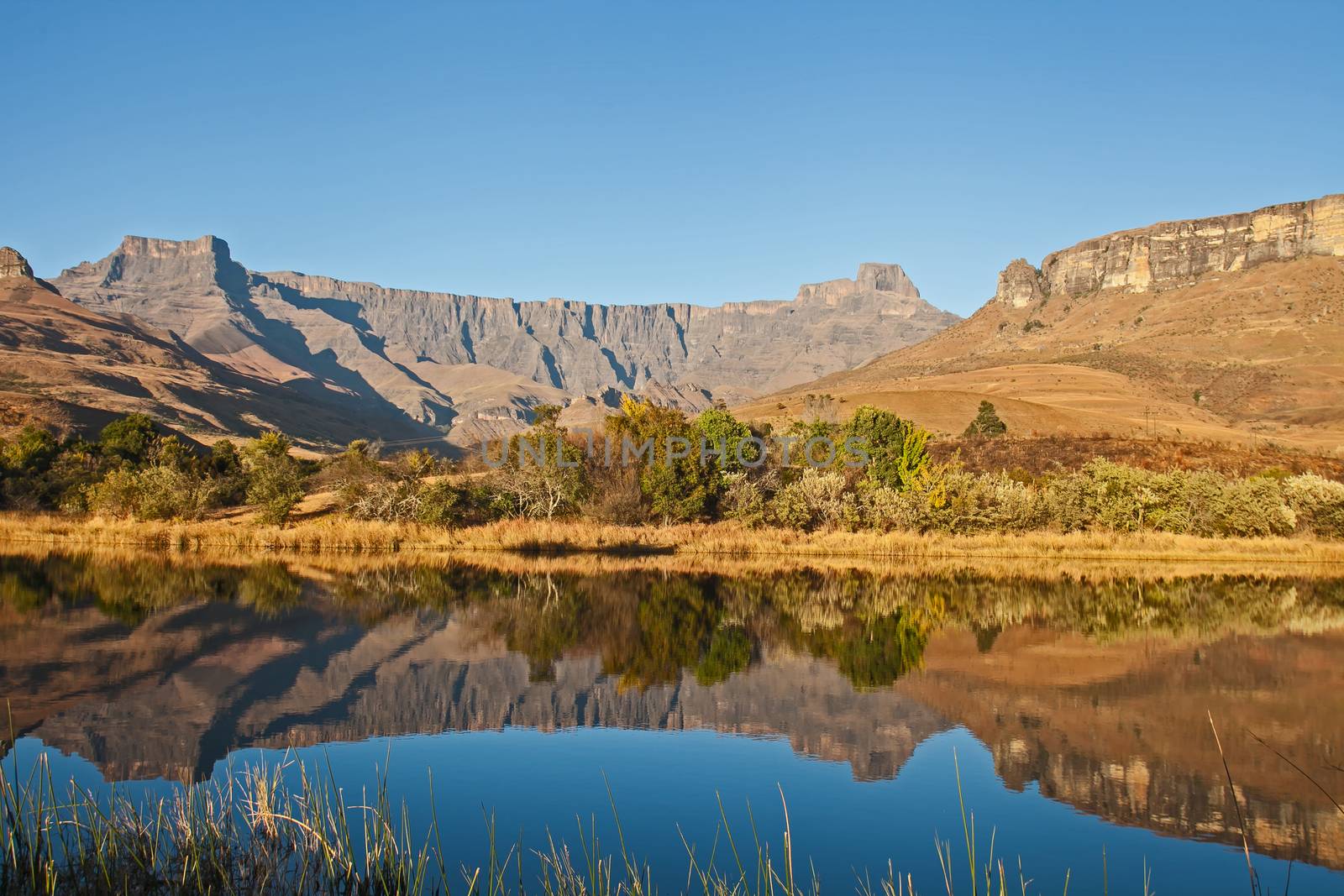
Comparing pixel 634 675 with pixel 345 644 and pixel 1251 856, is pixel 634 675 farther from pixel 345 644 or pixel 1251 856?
pixel 1251 856

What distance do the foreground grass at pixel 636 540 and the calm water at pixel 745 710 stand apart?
33.4 feet

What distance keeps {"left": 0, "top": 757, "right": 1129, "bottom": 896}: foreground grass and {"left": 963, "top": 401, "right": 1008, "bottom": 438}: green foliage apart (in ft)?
228

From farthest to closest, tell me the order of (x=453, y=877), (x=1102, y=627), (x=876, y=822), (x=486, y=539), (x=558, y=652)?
1. (x=486, y=539)
2. (x=1102, y=627)
3. (x=558, y=652)
4. (x=876, y=822)
5. (x=453, y=877)

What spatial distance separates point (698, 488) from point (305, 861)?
37.6m

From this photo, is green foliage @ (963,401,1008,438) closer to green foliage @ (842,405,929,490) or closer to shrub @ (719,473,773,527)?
green foliage @ (842,405,929,490)

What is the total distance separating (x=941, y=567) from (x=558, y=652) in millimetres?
20635

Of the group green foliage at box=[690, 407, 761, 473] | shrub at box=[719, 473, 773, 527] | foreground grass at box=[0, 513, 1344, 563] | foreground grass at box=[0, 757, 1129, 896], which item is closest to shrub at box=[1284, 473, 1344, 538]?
foreground grass at box=[0, 513, 1344, 563]

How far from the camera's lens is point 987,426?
266 feet

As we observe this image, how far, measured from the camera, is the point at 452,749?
640 inches

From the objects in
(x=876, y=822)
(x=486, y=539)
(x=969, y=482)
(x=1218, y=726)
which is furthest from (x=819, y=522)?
(x=876, y=822)

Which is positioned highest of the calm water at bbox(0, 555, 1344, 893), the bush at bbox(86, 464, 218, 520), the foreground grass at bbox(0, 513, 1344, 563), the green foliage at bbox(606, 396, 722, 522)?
the green foliage at bbox(606, 396, 722, 522)

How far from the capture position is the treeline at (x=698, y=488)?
150 feet

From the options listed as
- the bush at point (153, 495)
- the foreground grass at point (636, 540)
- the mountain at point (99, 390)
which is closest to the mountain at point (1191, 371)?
the foreground grass at point (636, 540)

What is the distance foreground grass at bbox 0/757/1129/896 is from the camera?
931 centimetres
